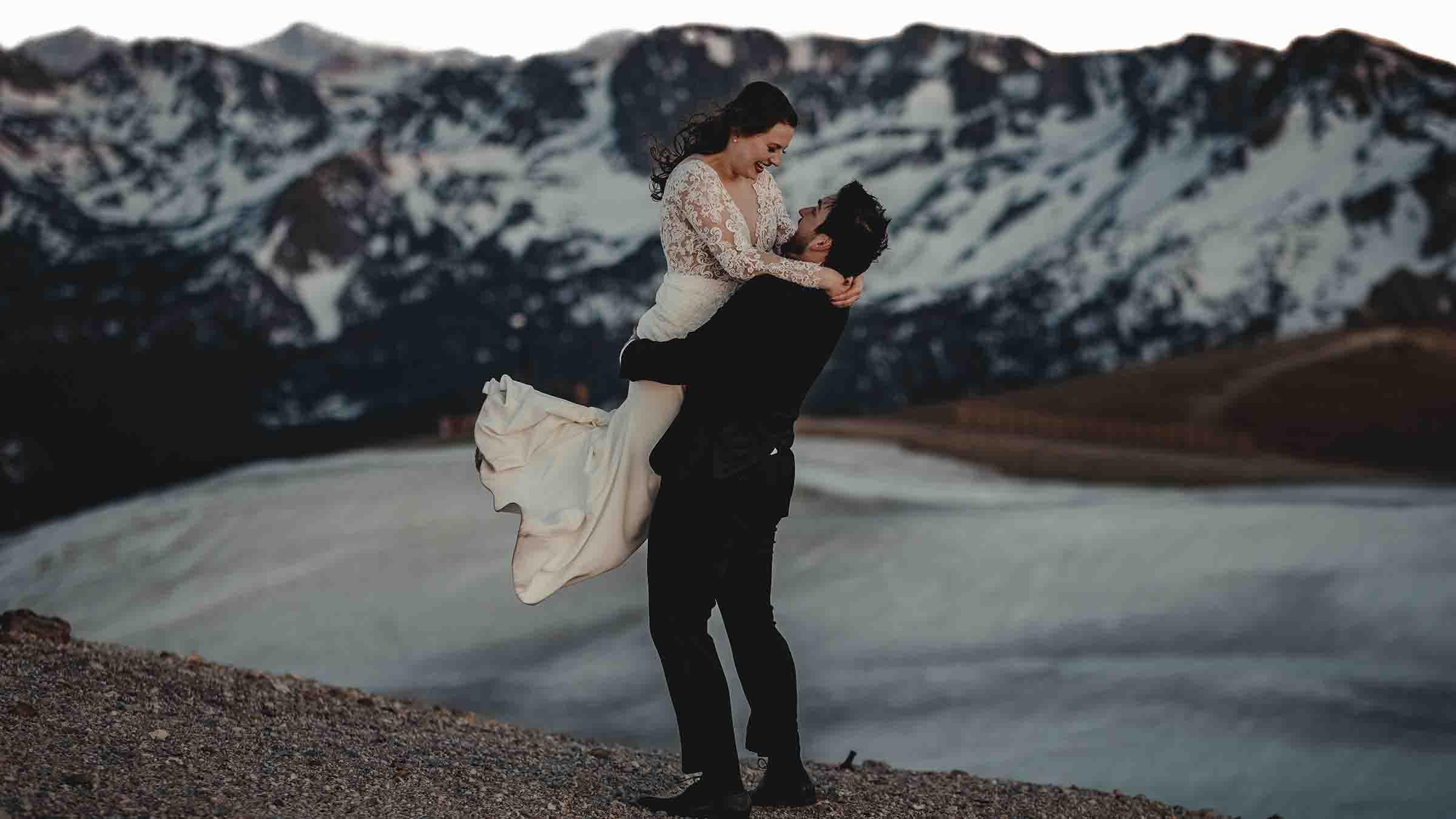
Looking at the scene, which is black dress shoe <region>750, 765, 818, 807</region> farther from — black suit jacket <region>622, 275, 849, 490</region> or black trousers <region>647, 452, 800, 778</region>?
black suit jacket <region>622, 275, 849, 490</region>

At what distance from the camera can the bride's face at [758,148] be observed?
655cm

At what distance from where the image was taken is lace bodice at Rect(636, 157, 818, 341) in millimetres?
6445

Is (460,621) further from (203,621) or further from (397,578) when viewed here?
(203,621)

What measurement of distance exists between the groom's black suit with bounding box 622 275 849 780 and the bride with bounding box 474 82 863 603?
127 millimetres

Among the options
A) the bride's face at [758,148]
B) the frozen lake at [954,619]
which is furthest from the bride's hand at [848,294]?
the frozen lake at [954,619]

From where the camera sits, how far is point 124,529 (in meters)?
32.4

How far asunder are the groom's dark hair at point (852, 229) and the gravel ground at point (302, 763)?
6.85 feet

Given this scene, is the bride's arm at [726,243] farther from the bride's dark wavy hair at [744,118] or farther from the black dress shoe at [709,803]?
the black dress shoe at [709,803]

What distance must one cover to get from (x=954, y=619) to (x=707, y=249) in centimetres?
1535

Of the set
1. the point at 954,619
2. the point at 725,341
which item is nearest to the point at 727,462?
the point at 725,341

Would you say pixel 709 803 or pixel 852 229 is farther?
pixel 709 803

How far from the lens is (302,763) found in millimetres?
6918

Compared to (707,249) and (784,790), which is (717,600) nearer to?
(784,790)

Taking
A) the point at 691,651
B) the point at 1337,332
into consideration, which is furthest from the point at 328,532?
the point at 1337,332
